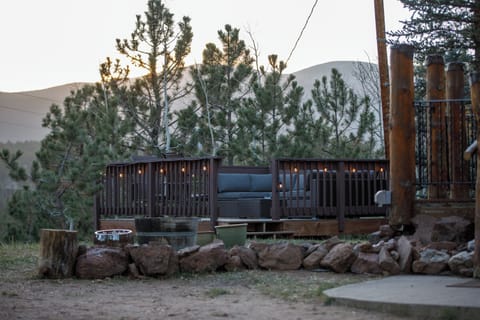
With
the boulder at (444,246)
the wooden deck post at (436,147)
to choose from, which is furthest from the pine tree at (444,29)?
the boulder at (444,246)

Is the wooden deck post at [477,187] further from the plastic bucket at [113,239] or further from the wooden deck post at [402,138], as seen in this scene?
the plastic bucket at [113,239]

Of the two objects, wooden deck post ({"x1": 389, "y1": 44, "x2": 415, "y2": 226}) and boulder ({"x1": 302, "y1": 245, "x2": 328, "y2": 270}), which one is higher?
wooden deck post ({"x1": 389, "y1": 44, "x2": 415, "y2": 226})

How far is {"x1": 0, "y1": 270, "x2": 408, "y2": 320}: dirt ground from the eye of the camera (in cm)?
435

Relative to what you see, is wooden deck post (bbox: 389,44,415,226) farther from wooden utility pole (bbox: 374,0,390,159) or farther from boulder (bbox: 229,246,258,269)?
wooden utility pole (bbox: 374,0,390,159)

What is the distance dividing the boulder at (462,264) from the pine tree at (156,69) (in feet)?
52.9

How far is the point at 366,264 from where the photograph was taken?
6.21 meters

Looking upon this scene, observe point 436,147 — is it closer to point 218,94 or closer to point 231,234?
point 231,234

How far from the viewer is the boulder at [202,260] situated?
6.37m

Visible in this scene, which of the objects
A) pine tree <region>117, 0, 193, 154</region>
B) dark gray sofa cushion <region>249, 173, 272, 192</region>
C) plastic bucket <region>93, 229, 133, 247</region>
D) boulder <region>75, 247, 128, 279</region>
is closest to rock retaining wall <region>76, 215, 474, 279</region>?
boulder <region>75, 247, 128, 279</region>

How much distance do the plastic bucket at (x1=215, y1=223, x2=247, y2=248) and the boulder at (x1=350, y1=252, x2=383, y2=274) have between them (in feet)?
5.49

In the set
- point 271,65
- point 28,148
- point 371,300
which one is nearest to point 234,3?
point 271,65

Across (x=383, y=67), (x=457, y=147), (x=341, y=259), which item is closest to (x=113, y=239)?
(x=341, y=259)

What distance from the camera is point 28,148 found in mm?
21578

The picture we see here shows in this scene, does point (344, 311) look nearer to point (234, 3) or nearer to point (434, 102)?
point (434, 102)
